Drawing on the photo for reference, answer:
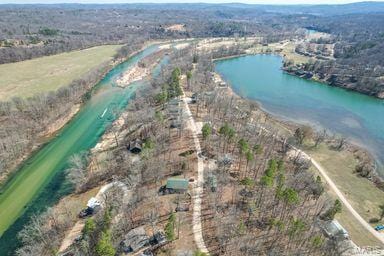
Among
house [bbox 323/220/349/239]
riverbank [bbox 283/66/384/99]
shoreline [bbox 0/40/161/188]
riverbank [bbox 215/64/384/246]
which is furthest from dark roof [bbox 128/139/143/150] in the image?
riverbank [bbox 283/66/384/99]

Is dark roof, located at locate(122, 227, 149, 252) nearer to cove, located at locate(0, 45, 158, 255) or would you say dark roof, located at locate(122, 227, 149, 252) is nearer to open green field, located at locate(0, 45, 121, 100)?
→ cove, located at locate(0, 45, 158, 255)

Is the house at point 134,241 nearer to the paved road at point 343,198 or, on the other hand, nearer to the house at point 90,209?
the house at point 90,209

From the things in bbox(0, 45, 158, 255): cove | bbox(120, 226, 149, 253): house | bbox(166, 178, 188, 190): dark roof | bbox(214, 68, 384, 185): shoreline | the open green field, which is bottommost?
bbox(214, 68, 384, 185): shoreline

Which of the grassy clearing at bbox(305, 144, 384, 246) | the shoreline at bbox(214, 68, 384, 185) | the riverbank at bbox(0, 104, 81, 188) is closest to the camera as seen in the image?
the grassy clearing at bbox(305, 144, 384, 246)

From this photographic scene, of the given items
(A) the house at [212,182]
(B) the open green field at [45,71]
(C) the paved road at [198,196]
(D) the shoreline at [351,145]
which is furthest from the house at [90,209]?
(B) the open green field at [45,71]

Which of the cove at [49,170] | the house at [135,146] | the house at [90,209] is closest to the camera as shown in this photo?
the house at [90,209]

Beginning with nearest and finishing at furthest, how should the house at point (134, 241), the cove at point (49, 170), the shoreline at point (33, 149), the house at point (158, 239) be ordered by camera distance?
the house at point (134, 241)
the house at point (158, 239)
the cove at point (49, 170)
the shoreline at point (33, 149)

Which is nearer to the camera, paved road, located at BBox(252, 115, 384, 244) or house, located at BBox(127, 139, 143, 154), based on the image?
paved road, located at BBox(252, 115, 384, 244)

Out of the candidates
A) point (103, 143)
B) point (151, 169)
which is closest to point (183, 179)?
point (151, 169)
